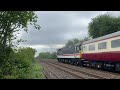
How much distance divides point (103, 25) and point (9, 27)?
34386 millimetres

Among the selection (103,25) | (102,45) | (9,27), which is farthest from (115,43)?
(103,25)

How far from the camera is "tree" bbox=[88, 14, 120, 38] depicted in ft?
138

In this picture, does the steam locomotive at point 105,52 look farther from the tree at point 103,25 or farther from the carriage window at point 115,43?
the tree at point 103,25

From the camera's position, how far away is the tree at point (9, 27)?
40.6 feet

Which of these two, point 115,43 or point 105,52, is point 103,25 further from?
point 115,43

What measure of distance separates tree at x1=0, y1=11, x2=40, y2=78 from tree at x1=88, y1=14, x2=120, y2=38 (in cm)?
2857

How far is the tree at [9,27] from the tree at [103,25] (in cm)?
2857

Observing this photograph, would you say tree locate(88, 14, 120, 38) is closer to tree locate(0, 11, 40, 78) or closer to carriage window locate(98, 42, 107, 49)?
carriage window locate(98, 42, 107, 49)

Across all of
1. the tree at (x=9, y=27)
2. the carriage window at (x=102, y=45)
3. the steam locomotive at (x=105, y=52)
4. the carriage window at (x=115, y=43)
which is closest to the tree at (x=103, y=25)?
the steam locomotive at (x=105, y=52)

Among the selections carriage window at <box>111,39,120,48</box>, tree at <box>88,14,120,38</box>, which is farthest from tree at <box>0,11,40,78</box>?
tree at <box>88,14,120,38</box>
